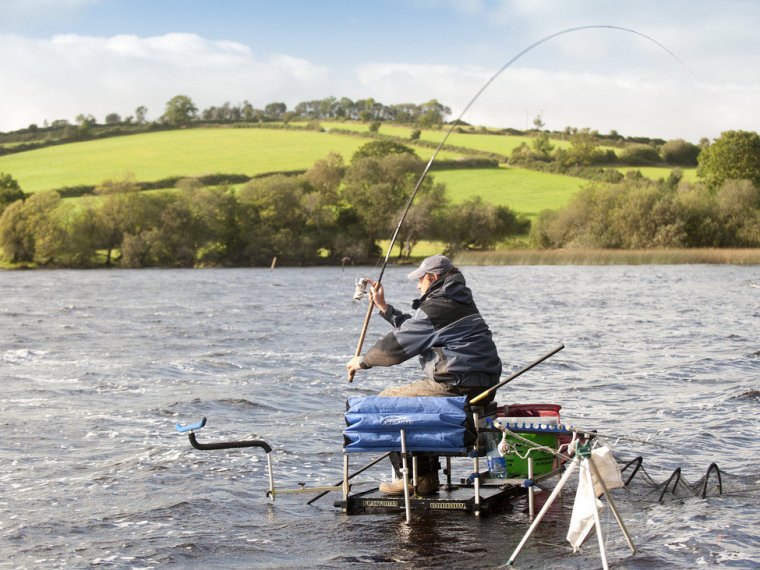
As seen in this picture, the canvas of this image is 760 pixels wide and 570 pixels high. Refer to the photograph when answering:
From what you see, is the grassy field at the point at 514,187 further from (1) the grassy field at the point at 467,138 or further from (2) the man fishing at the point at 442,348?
A: (2) the man fishing at the point at 442,348

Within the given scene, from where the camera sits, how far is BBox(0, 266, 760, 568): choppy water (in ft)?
20.8

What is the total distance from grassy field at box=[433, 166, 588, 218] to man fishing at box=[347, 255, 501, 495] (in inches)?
2673

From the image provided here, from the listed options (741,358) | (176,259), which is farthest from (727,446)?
(176,259)

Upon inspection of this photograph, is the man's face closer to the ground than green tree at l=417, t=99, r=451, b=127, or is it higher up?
closer to the ground

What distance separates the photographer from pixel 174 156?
300ft

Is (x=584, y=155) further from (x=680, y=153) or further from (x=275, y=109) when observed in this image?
(x=275, y=109)

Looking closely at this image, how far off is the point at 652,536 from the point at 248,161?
86.2 m

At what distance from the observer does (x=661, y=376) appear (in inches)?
549

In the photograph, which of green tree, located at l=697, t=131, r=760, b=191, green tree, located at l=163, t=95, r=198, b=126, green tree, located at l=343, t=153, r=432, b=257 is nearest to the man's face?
green tree, located at l=343, t=153, r=432, b=257

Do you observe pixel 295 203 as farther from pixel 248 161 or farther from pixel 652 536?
pixel 652 536

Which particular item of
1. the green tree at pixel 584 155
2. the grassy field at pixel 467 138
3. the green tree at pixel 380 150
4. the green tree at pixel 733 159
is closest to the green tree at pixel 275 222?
the green tree at pixel 380 150

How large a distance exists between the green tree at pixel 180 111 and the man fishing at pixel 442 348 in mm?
113234

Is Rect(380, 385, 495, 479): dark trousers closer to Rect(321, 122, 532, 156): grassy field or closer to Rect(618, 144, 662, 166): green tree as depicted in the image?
Rect(618, 144, 662, 166): green tree

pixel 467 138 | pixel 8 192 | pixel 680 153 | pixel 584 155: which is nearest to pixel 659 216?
pixel 584 155
